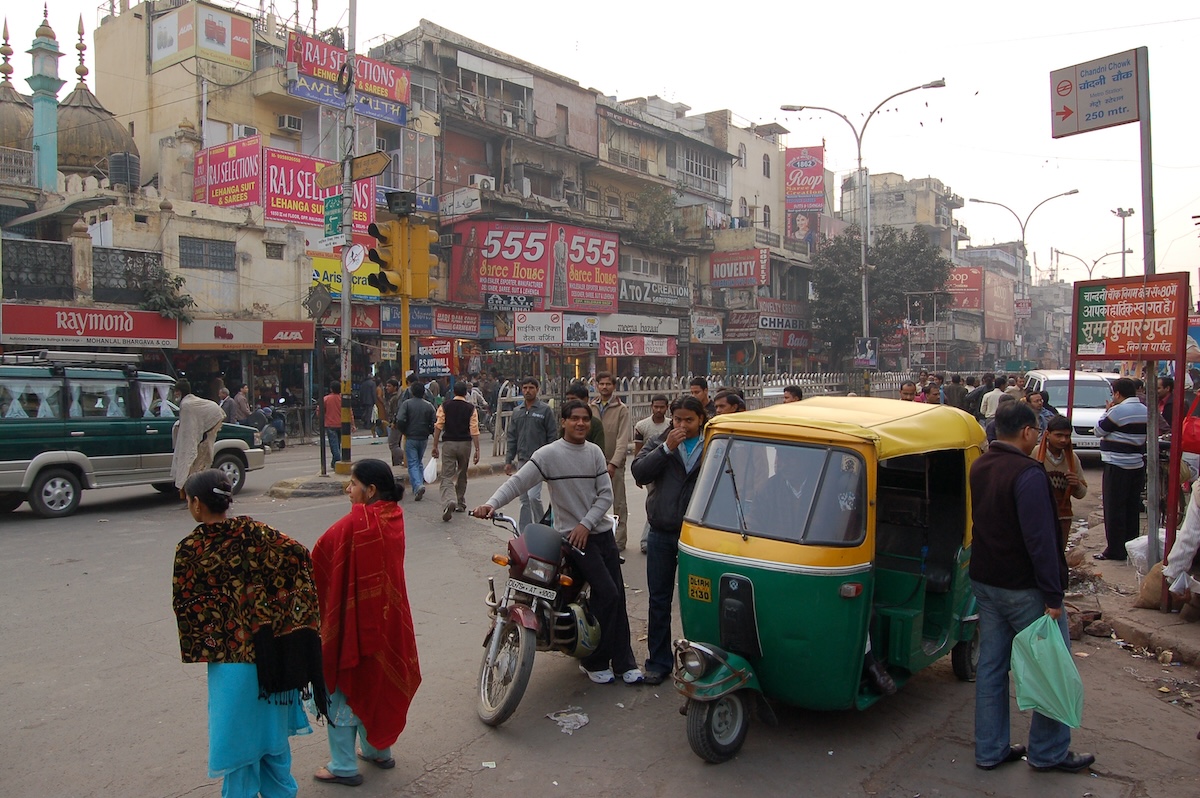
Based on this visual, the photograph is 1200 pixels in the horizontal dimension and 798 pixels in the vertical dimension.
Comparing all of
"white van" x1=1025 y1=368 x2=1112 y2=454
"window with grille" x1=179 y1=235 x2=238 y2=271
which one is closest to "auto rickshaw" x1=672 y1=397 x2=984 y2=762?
"white van" x1=1025 y1=368 x2=1112 y2=454

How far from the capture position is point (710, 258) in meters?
40.9

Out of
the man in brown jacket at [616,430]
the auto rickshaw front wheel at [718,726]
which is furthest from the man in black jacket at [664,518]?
the man in brown jacket at [616,430]

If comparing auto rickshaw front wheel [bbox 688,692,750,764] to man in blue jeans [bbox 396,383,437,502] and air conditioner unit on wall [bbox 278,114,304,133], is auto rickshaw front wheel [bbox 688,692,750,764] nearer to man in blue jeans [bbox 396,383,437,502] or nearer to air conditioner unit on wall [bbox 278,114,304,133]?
man in blue jeans [bbox 396,383,437,502]

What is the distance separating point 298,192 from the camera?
2489cm

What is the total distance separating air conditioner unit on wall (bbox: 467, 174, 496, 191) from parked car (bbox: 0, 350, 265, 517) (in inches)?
778

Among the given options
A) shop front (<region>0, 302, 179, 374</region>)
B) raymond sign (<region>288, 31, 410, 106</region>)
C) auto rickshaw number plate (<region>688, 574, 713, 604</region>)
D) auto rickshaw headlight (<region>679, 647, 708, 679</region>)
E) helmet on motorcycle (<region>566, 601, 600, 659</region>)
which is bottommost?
helmet on motorcycle (<region>566, 601, 600, 659</region>)

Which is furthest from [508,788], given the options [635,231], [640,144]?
[640,144]

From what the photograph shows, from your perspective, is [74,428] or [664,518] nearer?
[664,518]

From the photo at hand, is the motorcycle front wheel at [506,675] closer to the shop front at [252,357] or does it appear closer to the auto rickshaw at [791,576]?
the auto rickshaw at [791,576]

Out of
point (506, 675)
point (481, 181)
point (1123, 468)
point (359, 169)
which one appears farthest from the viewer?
point (481, 181)

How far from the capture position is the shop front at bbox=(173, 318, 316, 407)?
21.9 metres

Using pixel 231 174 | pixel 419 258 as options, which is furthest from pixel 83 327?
pixel 419 258

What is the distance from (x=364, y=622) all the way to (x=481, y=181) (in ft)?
94.8

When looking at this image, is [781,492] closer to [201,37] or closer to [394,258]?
[394,258]
